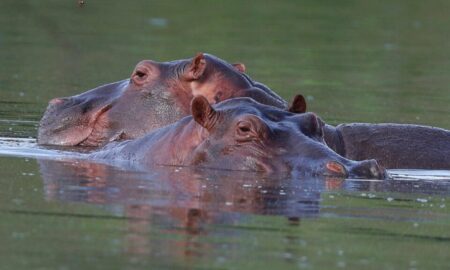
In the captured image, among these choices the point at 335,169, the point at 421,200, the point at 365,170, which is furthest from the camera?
the point at 365,170

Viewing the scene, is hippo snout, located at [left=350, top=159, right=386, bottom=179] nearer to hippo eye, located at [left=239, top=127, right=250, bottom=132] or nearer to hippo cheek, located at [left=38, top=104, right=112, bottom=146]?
hippo eye, located at [left=239, top=127, right=250, bottom=132]

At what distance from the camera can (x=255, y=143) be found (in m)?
8.77

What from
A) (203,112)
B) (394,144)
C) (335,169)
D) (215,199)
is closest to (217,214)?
(215,199)

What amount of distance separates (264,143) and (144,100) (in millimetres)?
2223

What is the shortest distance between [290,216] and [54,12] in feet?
55.8

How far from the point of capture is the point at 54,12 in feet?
78.3

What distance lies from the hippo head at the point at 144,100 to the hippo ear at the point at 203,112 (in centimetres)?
132

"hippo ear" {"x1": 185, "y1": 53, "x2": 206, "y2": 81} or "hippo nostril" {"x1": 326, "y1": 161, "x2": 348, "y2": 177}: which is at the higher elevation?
"hippo ear" {"x1": 185, "y1": 53, "x2": 206, "y2": 81}

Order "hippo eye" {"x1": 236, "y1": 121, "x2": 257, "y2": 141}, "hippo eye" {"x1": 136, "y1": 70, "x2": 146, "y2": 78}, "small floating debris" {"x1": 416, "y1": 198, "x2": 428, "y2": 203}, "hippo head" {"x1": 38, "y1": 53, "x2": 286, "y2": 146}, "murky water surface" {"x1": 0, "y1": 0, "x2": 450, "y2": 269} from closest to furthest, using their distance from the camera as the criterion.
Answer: "murky water surface" {"x1": 0, "y1": 0, "x2": 450, "y2": 269}, "small floating debris" {"x1": 416, "y1": 198, "x2": 428, "y2": 203}, "hippo eye" {"x1": 236, "y1": 121, "x2": 257, "y2": 141}, "hippo head" {"x1": 38, "y1": 53, "x2": 286, "y2": 146}, "hippo eye" {"x1": 136, "y1": 70, "x2": 146, "y2": 78}

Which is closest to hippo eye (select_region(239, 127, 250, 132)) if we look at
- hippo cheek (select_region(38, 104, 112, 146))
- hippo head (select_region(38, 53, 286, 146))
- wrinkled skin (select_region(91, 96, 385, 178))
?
wrinkled skin (select_region(91, 96, 385, 178))

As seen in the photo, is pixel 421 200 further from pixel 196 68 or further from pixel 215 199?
pixel 196 68

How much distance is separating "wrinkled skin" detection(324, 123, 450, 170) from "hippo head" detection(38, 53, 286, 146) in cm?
55

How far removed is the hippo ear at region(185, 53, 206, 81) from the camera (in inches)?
409

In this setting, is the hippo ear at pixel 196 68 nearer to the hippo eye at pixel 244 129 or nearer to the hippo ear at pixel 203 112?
the hippo ear at pixel 203 112
